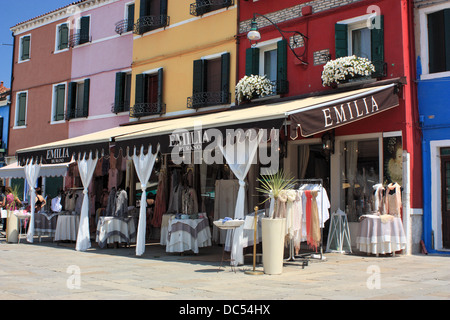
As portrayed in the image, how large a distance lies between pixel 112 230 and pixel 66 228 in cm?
200

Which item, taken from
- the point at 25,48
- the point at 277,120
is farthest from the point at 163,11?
the point at 277,120

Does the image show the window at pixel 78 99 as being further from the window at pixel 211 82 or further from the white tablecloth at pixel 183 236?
the white tablecloth at pixel 183 236

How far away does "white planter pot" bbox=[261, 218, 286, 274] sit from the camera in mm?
8188

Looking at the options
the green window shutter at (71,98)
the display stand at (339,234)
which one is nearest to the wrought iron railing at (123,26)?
the green window shutter at (71,98)

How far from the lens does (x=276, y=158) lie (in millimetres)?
12781

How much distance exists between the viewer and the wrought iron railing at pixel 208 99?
14.5 metres

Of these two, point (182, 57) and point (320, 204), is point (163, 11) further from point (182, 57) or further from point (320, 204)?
point (320, 204)

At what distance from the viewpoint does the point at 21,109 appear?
22141 millimetres

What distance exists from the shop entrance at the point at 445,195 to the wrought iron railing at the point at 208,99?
19.8 ft

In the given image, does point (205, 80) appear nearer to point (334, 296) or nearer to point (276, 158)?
point (276, 158)

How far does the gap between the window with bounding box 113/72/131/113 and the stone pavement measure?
785 cm

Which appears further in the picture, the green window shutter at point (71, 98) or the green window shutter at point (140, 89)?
the green window shutter at point (71, 98)
